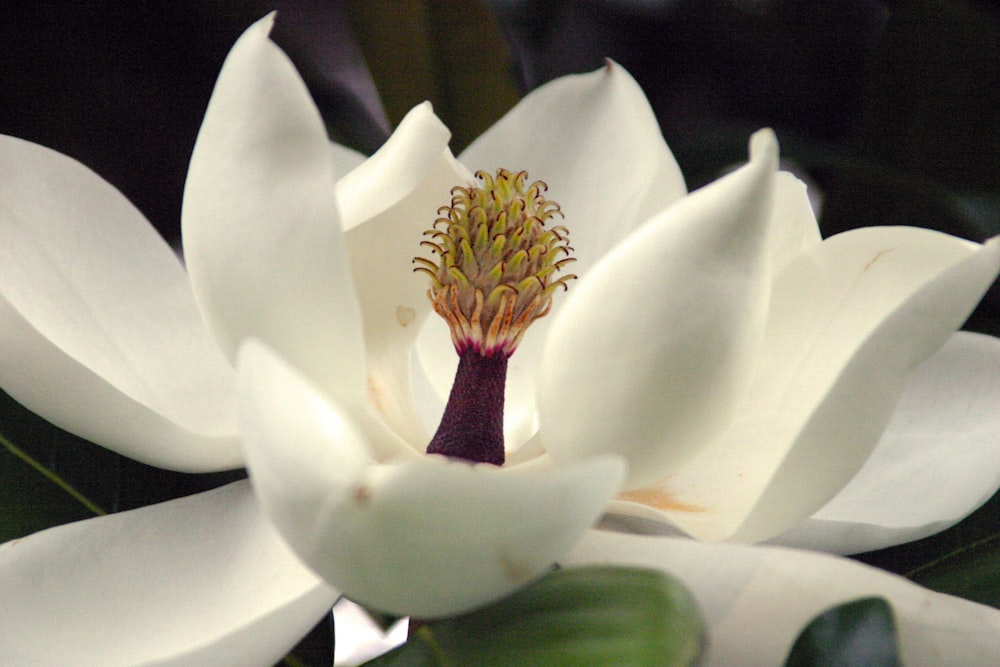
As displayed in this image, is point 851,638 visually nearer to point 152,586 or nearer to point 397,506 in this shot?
point 397,506

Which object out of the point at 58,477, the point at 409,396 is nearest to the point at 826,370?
the point at 409,396

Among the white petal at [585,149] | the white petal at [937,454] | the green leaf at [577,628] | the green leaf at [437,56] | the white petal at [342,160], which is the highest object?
the green leaf at [437,56]

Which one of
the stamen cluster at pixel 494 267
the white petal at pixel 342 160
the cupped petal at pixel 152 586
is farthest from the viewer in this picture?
the white petal at pixel 342 160

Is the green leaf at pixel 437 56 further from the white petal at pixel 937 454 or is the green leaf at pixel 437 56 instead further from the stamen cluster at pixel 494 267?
the white petal at pixel 937 454

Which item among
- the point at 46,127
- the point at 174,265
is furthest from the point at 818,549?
the point at 46,127

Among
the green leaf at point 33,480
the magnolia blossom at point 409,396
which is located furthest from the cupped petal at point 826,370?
the green leaf at point 33,480

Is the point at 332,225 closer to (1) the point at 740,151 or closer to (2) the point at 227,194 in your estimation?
(2) the point at 227,194

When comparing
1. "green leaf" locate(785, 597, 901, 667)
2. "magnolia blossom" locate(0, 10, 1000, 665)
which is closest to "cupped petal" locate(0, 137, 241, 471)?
"magnolia blossom" locate(0, 10, 1000, 665)
